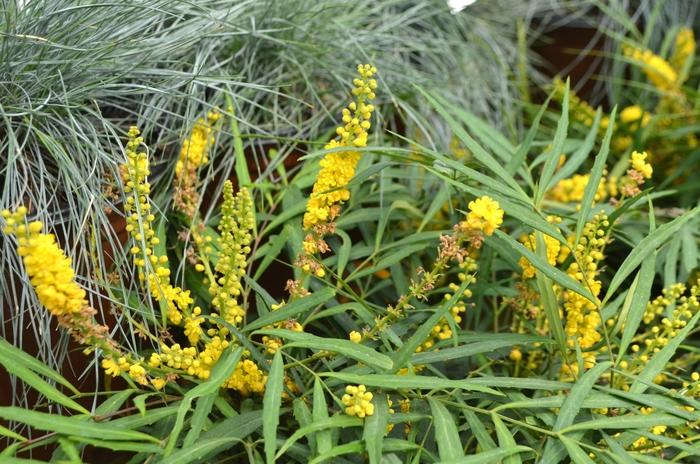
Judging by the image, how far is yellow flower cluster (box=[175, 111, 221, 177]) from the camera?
0.87 meters

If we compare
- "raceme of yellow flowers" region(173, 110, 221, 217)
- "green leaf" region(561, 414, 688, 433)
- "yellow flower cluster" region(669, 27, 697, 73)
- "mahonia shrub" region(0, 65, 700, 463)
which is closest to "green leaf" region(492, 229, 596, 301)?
"mahonia shrub" region(0, 65, 700, 463)

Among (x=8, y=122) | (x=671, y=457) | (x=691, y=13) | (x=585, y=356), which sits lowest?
(x=671, y=457)

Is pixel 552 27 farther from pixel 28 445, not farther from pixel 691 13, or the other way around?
pixel 28 445

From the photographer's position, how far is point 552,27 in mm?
1718

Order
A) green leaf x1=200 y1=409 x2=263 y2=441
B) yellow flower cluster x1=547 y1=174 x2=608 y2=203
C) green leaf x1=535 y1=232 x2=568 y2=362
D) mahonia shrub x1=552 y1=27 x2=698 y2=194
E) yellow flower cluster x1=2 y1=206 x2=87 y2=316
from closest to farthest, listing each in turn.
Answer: yellow flower cluster x1=2 y1=206 x2=87 y2=316, green leaf x1=200 y1=409 x2=263 y2=441, green leaf x1=535 y1=232 x2=568 y2=362, yellow flower cluster x1=547 y1=174 x2=608 y2=203, mahonia shrub x1=552 y1=27 x2=698 y2=194

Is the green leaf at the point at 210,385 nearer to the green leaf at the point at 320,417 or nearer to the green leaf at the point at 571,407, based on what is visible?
the green leaf at the point at 320,417

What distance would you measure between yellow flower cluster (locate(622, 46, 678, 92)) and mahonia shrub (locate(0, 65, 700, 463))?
579 mm

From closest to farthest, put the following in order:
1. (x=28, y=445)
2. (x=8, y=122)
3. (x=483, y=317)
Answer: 1. (x=28, y=445)
2. (x=8, y=122)
3. (x=483, y=317)

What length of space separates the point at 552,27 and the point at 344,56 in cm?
71

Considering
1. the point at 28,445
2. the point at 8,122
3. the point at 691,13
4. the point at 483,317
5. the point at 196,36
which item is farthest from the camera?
the point at 691,13

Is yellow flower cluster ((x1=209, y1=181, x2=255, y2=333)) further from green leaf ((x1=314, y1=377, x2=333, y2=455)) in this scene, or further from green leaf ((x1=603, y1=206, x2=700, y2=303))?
green leaf ((x1=603, y1=206, x2=700, y2=303))

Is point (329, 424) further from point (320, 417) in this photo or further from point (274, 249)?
point (274, 249)

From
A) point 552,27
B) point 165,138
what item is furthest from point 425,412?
point 552,27

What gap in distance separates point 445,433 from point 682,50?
1.13 metres
